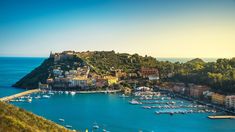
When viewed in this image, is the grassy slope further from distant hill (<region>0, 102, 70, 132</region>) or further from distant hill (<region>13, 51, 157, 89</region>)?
distant hill (<region>0, 102, 70, 132</region>)

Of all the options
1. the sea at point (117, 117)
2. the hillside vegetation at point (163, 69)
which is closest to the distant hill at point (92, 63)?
the hillside vegetation at point (163, 69)

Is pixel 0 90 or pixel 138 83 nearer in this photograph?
pixel 0 90

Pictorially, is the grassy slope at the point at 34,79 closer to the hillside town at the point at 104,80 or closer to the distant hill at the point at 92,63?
the distant hill at the point at 92,63

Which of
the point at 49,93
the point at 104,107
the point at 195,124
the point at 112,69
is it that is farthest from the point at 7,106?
the point at 112,69

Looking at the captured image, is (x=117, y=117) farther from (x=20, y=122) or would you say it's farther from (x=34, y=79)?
(x=34, y=79)

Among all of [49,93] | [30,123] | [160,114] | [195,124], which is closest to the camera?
[30,123]

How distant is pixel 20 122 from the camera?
6852mm

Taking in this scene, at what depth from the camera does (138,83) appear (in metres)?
28.0

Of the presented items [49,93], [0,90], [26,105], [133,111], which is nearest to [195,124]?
[133,111]

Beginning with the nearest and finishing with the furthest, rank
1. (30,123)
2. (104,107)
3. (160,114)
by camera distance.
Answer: (30,123) → (160,114) → (104,107)

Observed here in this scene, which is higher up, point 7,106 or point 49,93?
point 7,106

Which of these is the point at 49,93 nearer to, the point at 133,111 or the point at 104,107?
the point at 104,107

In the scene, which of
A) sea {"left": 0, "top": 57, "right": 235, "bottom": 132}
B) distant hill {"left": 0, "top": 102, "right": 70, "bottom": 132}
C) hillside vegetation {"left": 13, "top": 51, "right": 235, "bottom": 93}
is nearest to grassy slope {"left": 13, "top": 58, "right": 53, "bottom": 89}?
hillside vegetation {"left": 13, "top": 51, "right": 235, "bottom": 93}

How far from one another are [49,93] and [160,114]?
9.68 meters
